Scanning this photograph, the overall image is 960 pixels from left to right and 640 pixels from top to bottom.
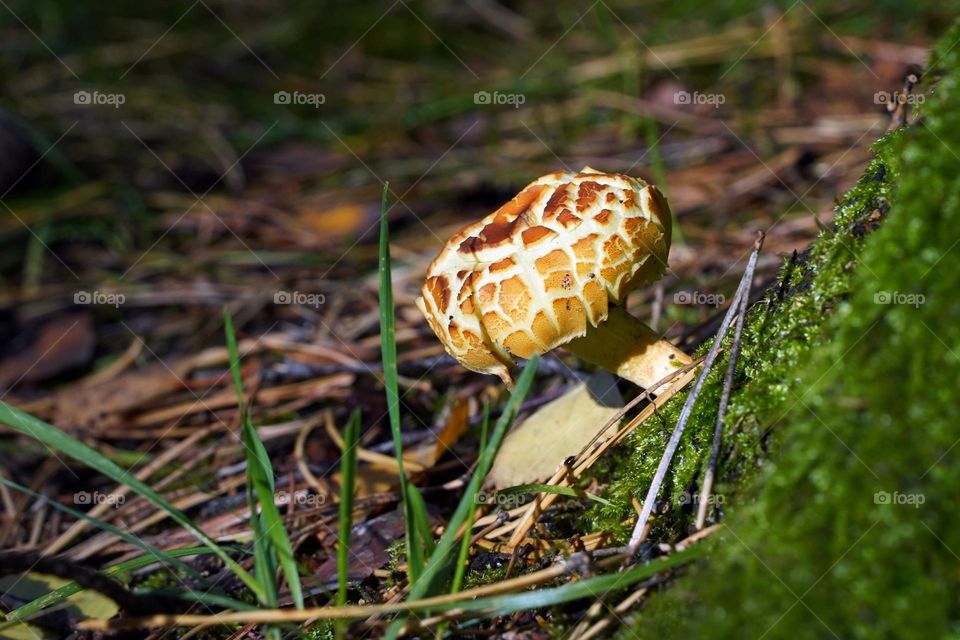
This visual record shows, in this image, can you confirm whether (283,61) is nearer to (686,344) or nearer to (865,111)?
(865,111)

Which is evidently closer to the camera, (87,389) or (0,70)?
(87,389)

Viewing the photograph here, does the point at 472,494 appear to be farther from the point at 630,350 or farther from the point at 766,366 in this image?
the point at 630,350

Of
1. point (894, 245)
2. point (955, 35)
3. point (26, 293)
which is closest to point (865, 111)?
point (955, 35)

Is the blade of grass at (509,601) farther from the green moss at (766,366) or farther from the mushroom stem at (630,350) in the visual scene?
the mushroom stem at (630,350)

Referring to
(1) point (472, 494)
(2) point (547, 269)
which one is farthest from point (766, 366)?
(1) point (472, 494)

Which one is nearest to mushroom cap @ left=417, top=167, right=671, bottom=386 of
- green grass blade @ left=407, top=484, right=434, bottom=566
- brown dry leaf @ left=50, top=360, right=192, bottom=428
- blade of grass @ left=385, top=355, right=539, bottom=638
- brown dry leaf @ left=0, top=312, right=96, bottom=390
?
blade of grass @ left=385, top=355, right=539, bottom=638

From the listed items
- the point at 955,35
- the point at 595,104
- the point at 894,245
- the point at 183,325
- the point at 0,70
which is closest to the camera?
the point at 894,245

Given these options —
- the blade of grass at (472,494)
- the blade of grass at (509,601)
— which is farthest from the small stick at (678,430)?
the blade of grass at (472,494)
